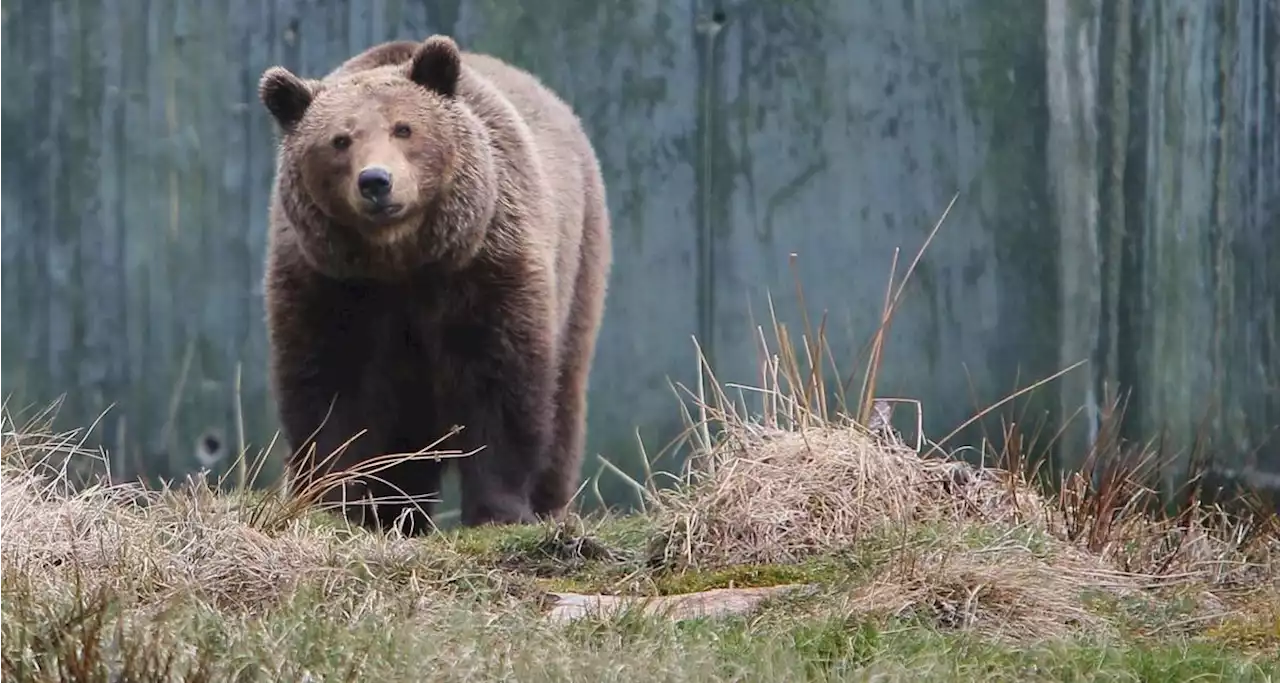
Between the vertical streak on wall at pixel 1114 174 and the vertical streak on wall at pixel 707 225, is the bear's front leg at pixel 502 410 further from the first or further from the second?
the vertical streak on wall at pixel 1114 174

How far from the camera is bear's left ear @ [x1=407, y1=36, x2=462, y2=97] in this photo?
6934 mm

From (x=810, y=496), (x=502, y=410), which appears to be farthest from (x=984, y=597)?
(x=502, y=410)

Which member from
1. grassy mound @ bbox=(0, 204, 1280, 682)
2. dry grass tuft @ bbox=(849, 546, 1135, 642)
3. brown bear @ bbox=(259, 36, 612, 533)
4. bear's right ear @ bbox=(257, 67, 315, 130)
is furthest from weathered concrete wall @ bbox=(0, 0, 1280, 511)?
dry grass tuft @ bbox=(849, 546, 1135, 642)

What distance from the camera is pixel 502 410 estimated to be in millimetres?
7027

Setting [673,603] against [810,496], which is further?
[810,496]

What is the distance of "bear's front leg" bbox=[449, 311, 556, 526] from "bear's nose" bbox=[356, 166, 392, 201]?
688 millimetres

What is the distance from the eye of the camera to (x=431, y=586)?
498cm

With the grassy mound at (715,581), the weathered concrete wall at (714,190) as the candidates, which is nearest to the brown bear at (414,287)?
the grassy mound at (715,581)

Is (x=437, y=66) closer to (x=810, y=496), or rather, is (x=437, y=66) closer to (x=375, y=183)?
(x=375, y=183)

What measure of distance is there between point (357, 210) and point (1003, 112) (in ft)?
10.1

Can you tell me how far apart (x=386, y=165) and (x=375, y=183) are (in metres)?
0.11

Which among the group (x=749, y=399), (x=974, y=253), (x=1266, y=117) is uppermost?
(x=1266, y=117)

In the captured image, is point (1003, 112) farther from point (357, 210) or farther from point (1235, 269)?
point (357, 210)

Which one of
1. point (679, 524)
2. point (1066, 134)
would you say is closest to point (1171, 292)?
point (1066, 134)
